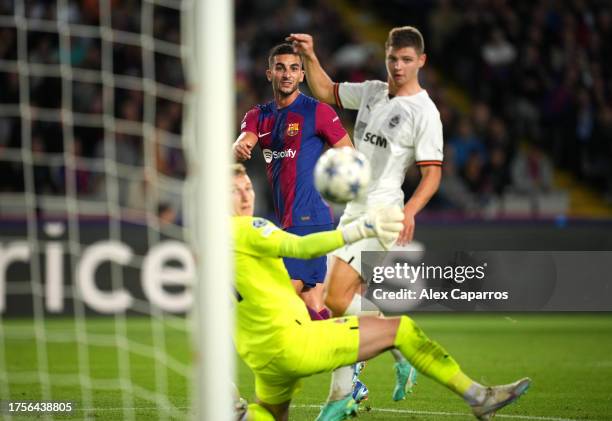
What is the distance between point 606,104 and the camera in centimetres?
1593

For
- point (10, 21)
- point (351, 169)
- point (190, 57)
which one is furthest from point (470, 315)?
point (190, 57)

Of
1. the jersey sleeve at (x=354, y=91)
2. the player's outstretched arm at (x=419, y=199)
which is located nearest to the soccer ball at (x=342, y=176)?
the player's outstretched arm at (x=419, y=199)

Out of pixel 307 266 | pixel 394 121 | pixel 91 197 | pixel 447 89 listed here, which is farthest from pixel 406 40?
pixel 447 89

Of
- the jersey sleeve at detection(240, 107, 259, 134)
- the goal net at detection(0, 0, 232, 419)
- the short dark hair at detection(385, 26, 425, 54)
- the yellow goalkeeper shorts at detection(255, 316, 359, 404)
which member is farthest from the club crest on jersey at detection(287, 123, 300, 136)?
the goal net at detection(0, 0, 232, 419)

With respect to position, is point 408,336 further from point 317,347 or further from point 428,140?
point 428,140

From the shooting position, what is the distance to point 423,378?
8.78 meters

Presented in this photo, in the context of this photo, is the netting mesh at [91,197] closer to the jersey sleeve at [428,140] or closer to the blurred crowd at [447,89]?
the blurred crowd at [447,89]

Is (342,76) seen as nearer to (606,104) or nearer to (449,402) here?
(606,104)

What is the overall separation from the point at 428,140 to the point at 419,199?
1.59 ft

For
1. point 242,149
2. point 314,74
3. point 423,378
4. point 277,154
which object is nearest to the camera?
point 242,149

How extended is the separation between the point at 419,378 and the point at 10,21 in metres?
9.56

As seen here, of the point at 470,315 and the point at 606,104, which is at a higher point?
the point at 606,104

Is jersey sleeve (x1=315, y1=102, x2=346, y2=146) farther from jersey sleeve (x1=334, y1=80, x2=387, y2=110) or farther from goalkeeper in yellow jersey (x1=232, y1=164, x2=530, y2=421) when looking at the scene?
goalkeeper in yellow jersey (x1=232, y1=164, x2=530, y2=421)

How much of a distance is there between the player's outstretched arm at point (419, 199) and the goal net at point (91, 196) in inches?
150
